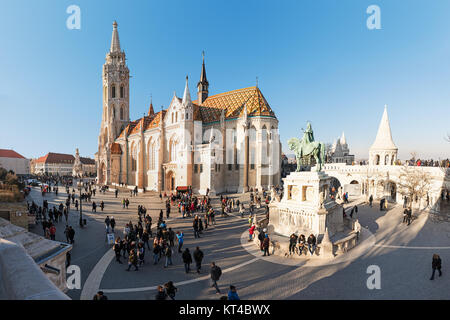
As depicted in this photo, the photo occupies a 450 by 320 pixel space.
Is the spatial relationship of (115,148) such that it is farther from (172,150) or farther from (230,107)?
(230,107)

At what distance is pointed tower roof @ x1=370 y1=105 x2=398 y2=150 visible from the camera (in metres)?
29.7

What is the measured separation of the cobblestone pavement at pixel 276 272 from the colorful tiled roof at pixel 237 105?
2328 cm

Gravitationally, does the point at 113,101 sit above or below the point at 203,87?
below

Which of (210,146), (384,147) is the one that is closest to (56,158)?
(210,146)

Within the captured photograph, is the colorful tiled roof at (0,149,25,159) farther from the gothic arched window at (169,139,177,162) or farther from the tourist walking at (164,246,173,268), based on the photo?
the tourist walking at (164,246,173,268)

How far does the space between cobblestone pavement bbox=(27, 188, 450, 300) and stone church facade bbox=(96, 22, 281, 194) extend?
59.1 feet

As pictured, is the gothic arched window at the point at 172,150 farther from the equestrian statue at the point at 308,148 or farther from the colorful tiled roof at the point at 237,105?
the equestrian statue at the point at 308,148

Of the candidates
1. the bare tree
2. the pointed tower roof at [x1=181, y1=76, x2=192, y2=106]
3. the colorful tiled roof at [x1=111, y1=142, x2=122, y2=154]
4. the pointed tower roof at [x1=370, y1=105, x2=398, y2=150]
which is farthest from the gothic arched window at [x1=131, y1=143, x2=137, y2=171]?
the bare tree

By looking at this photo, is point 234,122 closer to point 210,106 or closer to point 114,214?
point 210,106

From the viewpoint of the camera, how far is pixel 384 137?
30.2 metres

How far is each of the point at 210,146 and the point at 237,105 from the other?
977 centimetres

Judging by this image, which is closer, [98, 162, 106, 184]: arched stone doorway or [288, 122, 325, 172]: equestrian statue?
[288, 122, 325, 172]: equestrian statue
